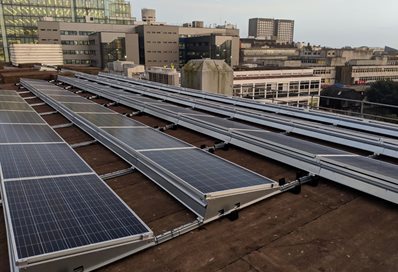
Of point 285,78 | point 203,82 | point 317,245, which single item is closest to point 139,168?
point 317,245

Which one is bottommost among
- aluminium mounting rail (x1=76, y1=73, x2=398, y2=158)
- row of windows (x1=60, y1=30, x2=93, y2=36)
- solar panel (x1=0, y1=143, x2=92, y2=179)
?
aluminium mounting rail (x1=76, y1=73, x2=398, y2=158)

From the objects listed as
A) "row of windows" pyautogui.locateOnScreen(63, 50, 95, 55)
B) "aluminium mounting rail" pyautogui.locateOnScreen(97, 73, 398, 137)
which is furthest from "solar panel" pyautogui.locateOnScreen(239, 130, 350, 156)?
"row of windows" pyautogui.locateOnScreen(63, 50, 95, 55)

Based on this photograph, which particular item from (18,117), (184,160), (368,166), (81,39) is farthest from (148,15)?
(368,166)

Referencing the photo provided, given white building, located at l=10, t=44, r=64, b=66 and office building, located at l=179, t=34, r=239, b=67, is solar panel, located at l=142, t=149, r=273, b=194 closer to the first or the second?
white building, located at l=10, t=44, r=64, b=66

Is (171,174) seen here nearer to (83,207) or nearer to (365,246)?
(83,207)

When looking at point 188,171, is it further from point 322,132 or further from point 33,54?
point 33,54

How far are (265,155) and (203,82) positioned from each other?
18532mm

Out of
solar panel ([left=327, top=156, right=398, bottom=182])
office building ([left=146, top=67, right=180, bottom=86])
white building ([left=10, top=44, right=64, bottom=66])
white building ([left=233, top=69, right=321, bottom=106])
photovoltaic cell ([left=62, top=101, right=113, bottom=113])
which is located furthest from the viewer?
white building ([left=233, top=69, right=321, bottom=106])

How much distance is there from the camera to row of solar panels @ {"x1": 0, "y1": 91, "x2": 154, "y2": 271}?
458cm

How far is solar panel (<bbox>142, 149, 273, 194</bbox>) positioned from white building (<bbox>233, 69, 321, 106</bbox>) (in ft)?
209

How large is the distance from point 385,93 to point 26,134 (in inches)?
3607

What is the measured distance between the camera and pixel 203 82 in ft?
90.2

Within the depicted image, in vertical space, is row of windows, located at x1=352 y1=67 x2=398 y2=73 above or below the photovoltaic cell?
below

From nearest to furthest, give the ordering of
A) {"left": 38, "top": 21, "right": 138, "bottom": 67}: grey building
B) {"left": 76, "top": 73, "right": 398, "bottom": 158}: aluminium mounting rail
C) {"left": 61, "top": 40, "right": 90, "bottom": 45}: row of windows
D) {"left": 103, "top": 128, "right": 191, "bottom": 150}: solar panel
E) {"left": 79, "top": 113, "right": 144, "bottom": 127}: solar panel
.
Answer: {"left": 103, "top": 128, "right": 191, "bottom": 150}: solar panel < {"left": 76, "top": 73, "right": 398, "bottom": 158}: aluminium mounting rail < {"left": 79, "top": 113, "right": 144, "bottom": 127}: solar panel < {"left": 38, "top": 21, "right": 138, "bottom": 67}: grey building < {"left": 61, "top": 40, "right": 90, "bottom": 45}: row of windows
